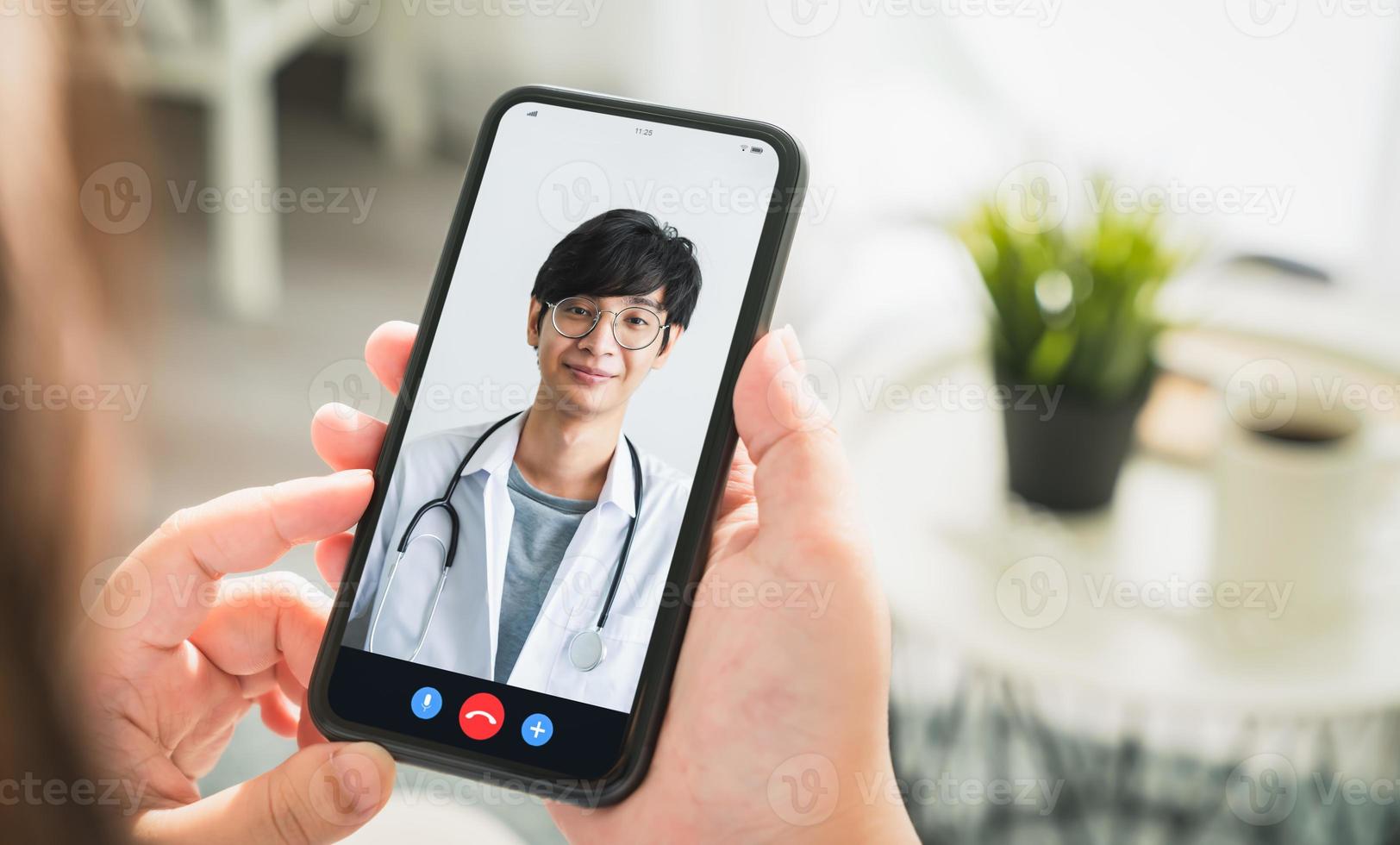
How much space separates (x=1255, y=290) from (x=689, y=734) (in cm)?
84

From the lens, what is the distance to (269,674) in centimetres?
66

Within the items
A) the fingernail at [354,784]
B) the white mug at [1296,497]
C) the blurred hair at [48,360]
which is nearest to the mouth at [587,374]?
the fingernail at [354,784]

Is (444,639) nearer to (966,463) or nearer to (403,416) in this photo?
(403,416)

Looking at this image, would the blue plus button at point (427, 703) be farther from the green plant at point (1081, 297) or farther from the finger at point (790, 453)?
the green plant at point (1081, 297)

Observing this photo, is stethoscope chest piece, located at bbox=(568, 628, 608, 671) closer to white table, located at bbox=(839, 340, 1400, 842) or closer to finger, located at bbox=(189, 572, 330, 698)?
finger, located at bbox=(189, 572, 330, 698)

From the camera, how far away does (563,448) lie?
23.2 inches

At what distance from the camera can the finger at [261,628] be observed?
62 centimetres

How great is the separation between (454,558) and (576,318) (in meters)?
0.15

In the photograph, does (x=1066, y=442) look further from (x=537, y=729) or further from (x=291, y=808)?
(x=291, y=808)

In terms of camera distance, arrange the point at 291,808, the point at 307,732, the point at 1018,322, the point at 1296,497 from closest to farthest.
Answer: the point at 291,808, the point at 307,732, the point at 1296,497, the point at 1018,322

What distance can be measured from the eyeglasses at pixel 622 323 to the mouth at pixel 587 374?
2cm

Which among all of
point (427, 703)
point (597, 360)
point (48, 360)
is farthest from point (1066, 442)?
point (48, 360)

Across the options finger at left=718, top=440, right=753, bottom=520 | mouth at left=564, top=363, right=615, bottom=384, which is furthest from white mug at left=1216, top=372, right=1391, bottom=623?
mouth at left=564, top=363, right=615, bottom=384

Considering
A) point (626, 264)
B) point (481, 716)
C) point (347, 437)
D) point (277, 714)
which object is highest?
point (626, 264)
